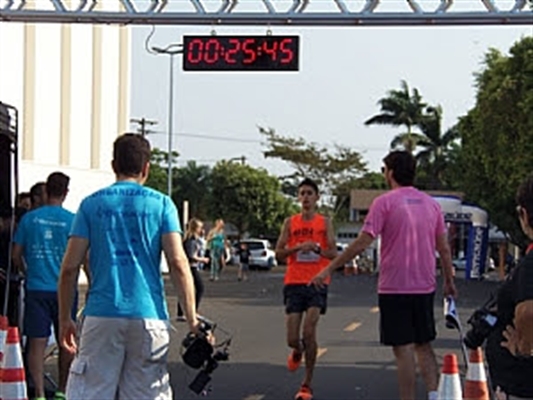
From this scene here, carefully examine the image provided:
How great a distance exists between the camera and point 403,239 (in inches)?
356

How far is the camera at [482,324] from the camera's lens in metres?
5.72

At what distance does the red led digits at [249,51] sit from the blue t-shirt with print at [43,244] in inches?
164

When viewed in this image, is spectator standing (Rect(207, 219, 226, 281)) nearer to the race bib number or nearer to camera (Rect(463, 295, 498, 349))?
the race bib number

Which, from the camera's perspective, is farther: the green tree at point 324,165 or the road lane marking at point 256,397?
the green tree at point 324,165

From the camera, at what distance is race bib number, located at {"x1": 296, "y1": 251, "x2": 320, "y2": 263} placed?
35.9ft

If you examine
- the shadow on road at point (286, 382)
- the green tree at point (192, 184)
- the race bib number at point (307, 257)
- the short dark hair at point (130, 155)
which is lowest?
the shadow on road at point (286, 382)

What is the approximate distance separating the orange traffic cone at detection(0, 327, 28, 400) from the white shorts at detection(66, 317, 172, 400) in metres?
1.58

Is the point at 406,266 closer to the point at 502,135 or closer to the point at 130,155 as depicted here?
the point at 130,155

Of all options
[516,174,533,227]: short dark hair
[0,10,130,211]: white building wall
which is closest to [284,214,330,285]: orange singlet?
[516,174,533,227]: short dark hair

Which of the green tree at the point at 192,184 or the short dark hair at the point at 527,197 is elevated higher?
the green tree at the point at 192,184

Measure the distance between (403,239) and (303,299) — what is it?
6.90 feet

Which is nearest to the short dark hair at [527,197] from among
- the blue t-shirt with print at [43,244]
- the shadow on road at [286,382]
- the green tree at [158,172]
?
the blue t-shirt with print at [43,244]

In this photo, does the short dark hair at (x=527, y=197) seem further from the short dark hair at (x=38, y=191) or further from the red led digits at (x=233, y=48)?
the red led digits at (x=233, y=48)

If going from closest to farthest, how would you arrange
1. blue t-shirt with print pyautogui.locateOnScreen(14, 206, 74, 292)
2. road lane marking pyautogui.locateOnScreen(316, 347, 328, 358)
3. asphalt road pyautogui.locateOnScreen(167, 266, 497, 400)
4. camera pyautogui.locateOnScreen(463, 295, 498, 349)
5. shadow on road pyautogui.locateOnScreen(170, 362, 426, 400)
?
camera pyautogui.locateOnScreen(463, 295, 498, 349) < blue t-shirt with print pyautogui.locateOnScreen(14, 206, 74, 292) < shadow on road pyautogui.locateOnScreen(170, 362, 426, 400) < asphalt road pyautogui.locateOnScreen(167, 266, 497, 400) < road lane marking pyautogui.locateOnScreen(316, 347, 328, 358)
